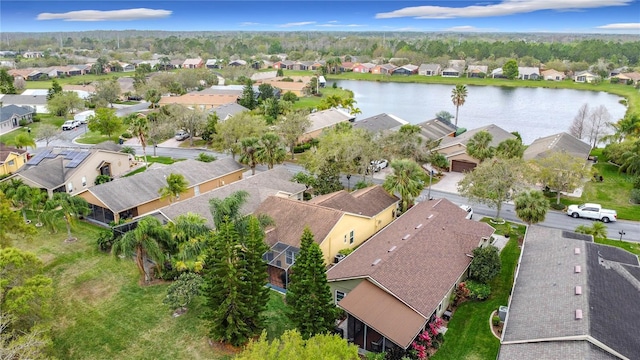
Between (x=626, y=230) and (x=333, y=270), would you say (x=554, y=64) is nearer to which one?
(x=626, y=230)

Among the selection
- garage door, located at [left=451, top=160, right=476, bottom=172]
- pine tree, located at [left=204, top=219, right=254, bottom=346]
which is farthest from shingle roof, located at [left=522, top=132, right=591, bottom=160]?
pine tree, located at [left=204, top=219, right=254, bottom=346]

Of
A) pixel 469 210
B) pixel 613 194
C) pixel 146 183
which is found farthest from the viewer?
pixel 613 194

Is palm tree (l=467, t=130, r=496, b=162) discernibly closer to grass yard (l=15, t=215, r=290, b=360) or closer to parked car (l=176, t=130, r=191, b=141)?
grass yard (l=15, t=215, r=290, b=360)

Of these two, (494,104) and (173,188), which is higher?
(173,188)

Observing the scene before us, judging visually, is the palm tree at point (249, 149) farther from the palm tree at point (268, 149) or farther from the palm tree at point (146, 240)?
the palm tree at point (146, 240)

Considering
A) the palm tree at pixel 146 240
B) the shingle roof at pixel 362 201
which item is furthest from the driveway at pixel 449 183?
the palm tree at pixel 146 240

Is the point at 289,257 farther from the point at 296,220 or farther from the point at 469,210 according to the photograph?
the point at 469,210

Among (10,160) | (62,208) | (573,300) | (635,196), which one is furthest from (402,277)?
(10,160)
